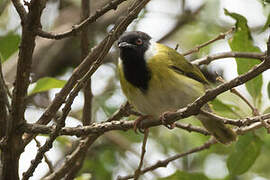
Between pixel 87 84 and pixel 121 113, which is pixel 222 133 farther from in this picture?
pixel 87 84

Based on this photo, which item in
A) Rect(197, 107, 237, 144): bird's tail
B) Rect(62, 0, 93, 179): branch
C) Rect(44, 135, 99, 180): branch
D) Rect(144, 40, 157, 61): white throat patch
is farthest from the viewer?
Rect(144, 40, 157, 61): white throat patch

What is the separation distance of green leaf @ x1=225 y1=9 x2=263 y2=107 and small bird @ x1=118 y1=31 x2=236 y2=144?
32 centimetres

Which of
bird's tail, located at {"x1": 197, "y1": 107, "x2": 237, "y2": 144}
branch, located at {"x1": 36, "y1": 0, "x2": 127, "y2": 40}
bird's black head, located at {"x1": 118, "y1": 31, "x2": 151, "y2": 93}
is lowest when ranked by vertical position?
bird's tail, located at {"x1": 197, "y1": 107, "x2": 237, "y2": 144}

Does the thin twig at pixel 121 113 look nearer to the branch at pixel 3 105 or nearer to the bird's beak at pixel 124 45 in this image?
the bird's beak at pixel 124 45

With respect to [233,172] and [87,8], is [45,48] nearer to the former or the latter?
[87,8]

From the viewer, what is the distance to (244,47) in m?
3.30

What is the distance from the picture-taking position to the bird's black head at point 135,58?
337cm

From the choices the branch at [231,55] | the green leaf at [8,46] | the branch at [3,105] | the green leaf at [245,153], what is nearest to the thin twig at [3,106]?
the branch at [3,105]

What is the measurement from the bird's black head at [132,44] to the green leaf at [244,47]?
0.73 meters

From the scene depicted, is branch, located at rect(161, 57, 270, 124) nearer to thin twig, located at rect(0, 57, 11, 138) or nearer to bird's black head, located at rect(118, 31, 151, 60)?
thin twig, located at rect(0, 57, 11, 138)

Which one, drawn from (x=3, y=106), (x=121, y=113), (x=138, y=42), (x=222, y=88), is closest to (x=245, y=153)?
(x=121, y=113)

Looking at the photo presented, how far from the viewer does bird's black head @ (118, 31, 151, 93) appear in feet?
11.1

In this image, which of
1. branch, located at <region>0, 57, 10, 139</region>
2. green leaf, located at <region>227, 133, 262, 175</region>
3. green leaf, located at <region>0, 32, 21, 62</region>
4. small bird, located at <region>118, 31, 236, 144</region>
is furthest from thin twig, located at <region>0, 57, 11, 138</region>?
green leaf, located at <region>227, 133, 262, 175</region>

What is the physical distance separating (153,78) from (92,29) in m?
2.24
